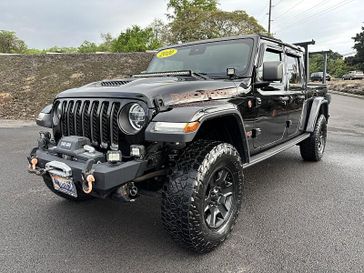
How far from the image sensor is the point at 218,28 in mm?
30172

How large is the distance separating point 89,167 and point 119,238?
91 centimetres

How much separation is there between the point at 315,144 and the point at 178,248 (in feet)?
11.0

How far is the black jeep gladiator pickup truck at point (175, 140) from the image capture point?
247cm

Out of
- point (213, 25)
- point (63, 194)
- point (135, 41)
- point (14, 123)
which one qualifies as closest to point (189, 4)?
point (213, 25)

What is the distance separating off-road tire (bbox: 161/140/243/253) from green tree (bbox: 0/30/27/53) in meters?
40.2

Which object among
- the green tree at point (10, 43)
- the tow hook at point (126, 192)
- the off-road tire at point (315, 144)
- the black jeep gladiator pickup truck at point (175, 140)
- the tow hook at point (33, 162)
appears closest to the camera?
the black jeep gladiator pickup truck at point (175, 140)

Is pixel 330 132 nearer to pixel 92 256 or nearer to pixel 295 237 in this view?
pixel 295 237

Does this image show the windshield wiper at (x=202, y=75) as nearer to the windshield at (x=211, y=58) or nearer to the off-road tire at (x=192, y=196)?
the windshield at (x=211, y=58)

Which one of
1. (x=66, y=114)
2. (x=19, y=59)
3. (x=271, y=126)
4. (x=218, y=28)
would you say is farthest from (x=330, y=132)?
(x=218, y=28)

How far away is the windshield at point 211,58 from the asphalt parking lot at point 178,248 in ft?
4.97

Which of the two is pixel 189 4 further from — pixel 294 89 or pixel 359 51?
pixel 294 89

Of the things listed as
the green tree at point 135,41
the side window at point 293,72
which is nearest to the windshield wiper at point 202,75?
the side window at point 293,72

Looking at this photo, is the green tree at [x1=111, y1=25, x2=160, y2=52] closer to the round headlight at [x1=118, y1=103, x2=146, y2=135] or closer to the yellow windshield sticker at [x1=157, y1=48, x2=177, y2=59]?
the yellow windshield sticker at [x1=157, y1=48, x2=177, y2=59]

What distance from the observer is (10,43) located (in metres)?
39.7
